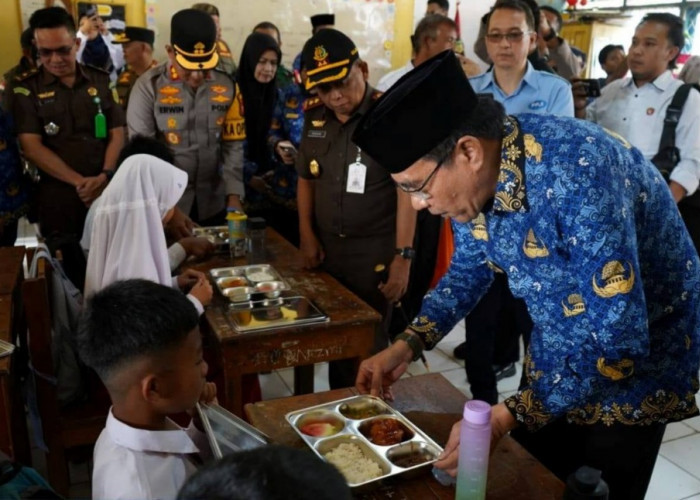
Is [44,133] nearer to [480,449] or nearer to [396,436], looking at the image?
[396,436]

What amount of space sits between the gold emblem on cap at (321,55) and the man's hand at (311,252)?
772mm

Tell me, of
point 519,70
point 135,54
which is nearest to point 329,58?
point 519,70

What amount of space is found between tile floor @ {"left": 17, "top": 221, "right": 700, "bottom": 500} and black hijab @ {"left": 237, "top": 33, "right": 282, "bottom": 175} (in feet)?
5.67

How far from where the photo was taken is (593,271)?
1.07 m

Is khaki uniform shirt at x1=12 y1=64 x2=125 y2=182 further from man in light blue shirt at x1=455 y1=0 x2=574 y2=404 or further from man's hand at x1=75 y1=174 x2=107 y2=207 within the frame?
man in light blue shirt at x1=455 y1=0 x2=574 y2=404

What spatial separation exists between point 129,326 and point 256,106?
334 centimetres

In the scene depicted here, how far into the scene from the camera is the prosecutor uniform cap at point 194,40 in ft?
10.1

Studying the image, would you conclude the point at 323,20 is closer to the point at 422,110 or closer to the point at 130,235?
the point at 130,235

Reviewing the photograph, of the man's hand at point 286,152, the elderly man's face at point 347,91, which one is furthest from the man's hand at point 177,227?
the man's hand at point 286,152

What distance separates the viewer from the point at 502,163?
116cm

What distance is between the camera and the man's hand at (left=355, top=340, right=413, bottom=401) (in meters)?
1.52

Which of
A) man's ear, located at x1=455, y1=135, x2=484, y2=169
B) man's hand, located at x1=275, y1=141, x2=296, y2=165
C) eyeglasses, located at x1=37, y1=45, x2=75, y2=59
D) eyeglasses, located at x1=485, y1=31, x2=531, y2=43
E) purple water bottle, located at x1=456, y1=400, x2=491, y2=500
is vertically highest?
eyeglasses, located at x1=485, y1=31, x2=531, y2=43

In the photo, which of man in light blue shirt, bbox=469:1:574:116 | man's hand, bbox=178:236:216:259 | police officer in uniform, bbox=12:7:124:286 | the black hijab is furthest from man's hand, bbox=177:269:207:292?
the black hijab

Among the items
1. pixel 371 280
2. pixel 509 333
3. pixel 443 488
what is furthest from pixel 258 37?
pixel 443 488
